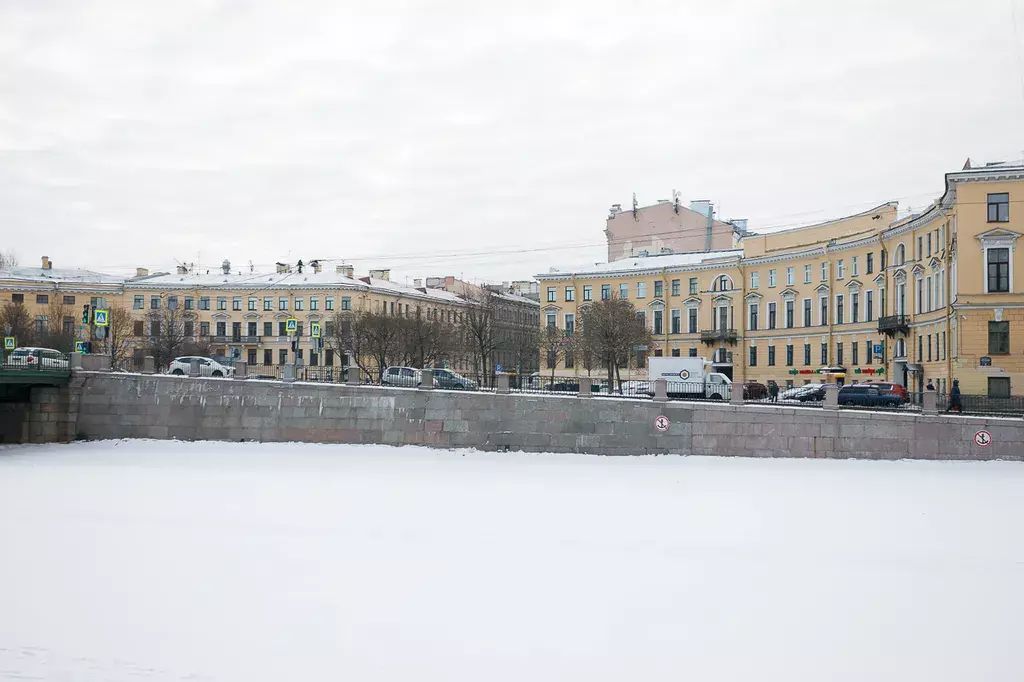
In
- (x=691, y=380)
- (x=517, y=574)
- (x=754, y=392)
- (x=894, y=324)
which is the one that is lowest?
(x=517, y=574)

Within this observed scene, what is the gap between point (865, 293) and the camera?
54.5 metres

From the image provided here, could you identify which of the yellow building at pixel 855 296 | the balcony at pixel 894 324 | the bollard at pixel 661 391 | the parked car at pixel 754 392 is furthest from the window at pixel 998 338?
the bollard at pixel 661 391

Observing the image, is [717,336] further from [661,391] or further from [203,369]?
[203,369]

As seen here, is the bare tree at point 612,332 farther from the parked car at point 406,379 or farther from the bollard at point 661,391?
the bollard at point 661,391

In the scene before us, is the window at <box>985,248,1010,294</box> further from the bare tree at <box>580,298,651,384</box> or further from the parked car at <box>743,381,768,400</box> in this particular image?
the bare tree at <box>580,298,651,384</box>

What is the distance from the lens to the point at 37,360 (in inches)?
1416

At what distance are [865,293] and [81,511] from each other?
4464 centimetres

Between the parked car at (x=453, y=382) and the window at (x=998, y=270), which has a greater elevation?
the window at (x=998, y=270)

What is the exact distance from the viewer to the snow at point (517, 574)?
1275cm

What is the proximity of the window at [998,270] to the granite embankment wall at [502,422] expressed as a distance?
493 inches

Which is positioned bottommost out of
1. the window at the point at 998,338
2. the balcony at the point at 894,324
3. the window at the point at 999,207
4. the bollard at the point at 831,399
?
the bollard at the point at 831,399

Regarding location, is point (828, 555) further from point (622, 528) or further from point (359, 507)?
point (359, 507)

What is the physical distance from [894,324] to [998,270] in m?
9.14

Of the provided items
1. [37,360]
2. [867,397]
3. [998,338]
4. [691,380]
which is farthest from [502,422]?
[998,338]
